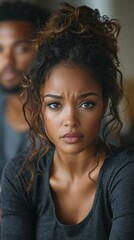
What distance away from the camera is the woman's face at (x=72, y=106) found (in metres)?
0.76

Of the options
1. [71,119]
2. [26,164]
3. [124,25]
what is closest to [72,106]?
[71,119]

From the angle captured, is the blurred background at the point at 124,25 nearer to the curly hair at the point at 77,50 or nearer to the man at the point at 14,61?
the man at the point at 14,61

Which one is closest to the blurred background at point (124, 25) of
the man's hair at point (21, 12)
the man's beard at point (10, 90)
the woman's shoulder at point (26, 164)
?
the man's hair at point (21, 12)

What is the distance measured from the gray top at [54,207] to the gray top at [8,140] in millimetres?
560

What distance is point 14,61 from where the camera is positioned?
1.46 metres

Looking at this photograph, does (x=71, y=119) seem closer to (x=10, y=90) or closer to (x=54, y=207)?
(x=54, y=207)

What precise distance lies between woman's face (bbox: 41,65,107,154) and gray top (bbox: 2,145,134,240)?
0.28 ft

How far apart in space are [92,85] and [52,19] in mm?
156

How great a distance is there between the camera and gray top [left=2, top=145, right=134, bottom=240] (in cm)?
Answer: 74

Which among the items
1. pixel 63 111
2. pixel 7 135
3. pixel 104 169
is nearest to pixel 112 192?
pixel 104 169

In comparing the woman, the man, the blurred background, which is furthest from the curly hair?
the man

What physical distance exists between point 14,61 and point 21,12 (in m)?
0.18

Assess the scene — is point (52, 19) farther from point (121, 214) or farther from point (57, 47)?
point (121, 214)

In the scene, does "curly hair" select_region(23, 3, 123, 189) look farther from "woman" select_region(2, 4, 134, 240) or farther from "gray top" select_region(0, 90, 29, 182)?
"gray top" select_region(0, 90, 29, 182)
